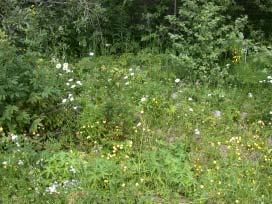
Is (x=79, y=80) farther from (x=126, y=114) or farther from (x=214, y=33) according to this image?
(x=214, y=33)

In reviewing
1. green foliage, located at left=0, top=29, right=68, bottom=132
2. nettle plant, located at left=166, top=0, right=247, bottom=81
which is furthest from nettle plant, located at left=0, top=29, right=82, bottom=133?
nettle plant, located at left=166, top=0, right=247, bottom=81

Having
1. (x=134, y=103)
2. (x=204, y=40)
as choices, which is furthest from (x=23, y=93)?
(x=204, y=40)

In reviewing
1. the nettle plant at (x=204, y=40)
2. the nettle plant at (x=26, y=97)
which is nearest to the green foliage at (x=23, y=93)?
the nettle plant at (x=26, y=97)

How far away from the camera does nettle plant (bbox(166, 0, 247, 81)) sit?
6867 mm

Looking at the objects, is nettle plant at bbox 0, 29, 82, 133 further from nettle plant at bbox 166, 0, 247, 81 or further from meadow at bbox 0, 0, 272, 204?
nettle plant at bbox 166, 0, 247, 81

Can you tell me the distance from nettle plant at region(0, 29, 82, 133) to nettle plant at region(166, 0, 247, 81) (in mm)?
1918

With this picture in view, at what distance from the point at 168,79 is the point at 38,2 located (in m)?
2.44

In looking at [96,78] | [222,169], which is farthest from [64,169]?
[96,78]

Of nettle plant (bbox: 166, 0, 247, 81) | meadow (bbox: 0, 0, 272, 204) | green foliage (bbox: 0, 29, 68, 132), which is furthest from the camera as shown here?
nettle plant (bbox: 166, 0, 247, 81)

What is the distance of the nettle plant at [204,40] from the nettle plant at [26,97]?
Result: 1918 millimetres

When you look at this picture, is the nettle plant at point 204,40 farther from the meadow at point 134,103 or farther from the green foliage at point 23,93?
the green foliage at point 23,93

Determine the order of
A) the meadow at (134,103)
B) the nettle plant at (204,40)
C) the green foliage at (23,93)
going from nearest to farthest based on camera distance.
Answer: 1. the meadow at (134,103)
2. the green foliage at (23,93)
3. the nettle plant at (204,40)

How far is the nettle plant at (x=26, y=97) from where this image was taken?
17.7 feet

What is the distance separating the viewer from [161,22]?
808 centimetres
